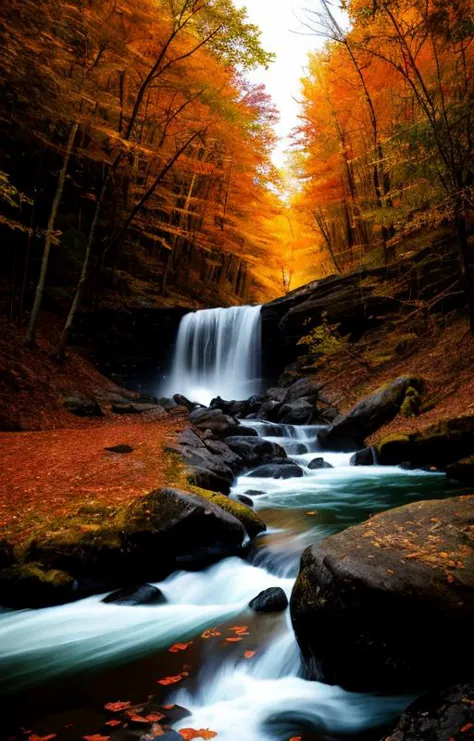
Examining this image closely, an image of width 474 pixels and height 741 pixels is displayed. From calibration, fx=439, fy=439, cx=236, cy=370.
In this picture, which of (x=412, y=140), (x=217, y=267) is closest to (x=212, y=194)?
(x=217, y=267)

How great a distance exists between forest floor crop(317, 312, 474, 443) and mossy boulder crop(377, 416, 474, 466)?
22 cm

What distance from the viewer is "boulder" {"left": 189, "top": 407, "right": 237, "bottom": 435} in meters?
12.1

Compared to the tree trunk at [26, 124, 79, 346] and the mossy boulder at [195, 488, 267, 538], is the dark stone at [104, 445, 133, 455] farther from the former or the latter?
the tree trunk at [26, 124, 79, 346]

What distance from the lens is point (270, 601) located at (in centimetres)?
441

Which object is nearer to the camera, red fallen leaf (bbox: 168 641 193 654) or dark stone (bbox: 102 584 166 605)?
red fallen leaf (bbox: 168 641 193 654)

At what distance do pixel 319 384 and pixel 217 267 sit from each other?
13809 mm

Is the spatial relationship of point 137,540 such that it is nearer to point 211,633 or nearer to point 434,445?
point 211,633

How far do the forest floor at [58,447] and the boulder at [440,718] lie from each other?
12.8ft

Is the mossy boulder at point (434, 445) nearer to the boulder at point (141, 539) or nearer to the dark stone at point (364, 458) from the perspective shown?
the dark stone at point (364, 458)

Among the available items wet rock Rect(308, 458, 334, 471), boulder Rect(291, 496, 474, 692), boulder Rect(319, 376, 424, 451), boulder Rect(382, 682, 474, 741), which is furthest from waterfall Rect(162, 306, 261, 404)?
boulder Rect(382, 682, 474, 741)

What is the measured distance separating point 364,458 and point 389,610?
7263mm

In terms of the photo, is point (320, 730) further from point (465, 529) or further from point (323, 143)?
point (323, 143)

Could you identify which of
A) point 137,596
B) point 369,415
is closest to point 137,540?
point 137,596

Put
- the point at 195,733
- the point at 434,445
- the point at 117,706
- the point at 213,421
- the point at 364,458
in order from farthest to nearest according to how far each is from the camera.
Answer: the point at 213,421
the point at 364,458
the point at 434,445
the point at 117,706
the point at 195,733
